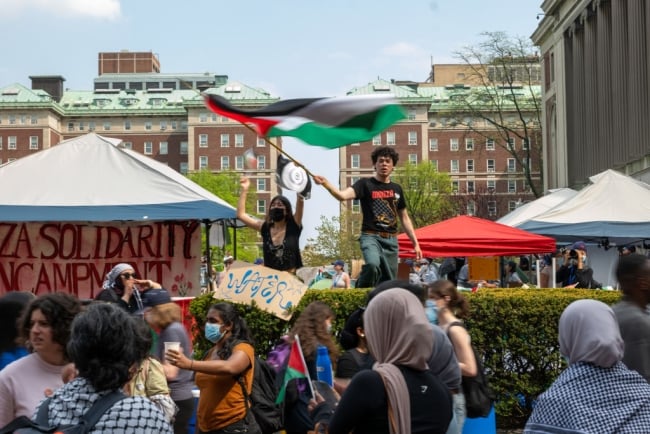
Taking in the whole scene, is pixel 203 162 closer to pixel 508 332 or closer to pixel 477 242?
pixel 477 242

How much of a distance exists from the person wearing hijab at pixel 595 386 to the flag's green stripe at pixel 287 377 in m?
2.28

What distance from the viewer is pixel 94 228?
1557 centimetres

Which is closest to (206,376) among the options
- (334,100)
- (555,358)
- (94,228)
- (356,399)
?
(356,399)

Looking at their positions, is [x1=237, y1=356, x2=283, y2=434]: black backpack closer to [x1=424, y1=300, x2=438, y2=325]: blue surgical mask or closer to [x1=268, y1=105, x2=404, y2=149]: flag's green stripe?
[x1=424, y1=300, x2=438, y2=325]: blue surgical mask

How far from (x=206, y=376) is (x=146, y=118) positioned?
148894mm

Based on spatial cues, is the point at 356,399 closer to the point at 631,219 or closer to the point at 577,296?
the point at 577,296

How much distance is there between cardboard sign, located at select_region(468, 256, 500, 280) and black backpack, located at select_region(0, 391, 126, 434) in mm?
Result: 14504

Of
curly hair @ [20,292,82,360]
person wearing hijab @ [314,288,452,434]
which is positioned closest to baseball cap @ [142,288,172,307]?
curly hair @ [20,292,82,360]

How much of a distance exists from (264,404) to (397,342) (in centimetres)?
322

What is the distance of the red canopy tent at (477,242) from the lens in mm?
16219

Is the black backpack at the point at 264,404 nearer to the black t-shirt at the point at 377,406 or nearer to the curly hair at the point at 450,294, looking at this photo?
the curly hair at the point at 450,294

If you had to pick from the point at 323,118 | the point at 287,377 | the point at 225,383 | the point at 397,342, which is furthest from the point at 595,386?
the point at 323,118


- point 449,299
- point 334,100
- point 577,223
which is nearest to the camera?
point 449,299

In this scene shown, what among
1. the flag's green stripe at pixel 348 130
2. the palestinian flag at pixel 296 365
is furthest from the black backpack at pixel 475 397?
the flag's green stripe at pixel 348 130
